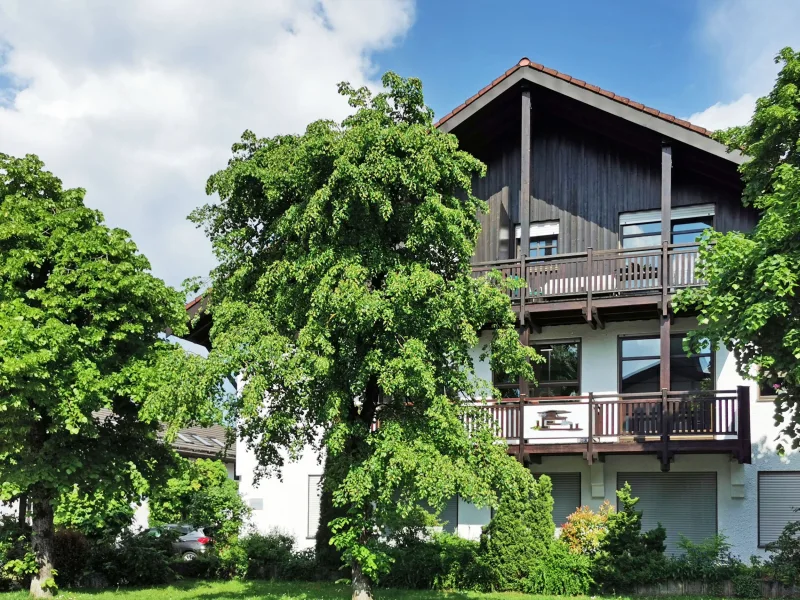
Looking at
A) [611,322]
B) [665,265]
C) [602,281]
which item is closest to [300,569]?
[611,322]

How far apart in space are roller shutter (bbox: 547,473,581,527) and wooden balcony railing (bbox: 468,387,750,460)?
5.14 feet

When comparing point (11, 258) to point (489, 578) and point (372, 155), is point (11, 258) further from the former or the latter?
point (489, 578)

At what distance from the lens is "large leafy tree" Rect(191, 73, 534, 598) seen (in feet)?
47.0

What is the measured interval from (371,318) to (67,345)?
634 cm

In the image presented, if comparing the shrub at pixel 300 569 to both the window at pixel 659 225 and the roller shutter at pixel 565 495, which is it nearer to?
the roller shutter at pixel 565 495

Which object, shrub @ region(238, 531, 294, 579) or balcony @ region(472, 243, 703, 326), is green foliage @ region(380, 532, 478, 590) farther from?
balcony @ region(472, 243, 703, 326)

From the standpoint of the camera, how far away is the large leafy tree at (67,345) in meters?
16.5

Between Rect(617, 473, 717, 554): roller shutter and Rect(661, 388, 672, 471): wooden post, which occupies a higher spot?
Rect(661, 388, 672, 471): wooden post

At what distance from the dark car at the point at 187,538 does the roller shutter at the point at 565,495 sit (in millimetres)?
9174

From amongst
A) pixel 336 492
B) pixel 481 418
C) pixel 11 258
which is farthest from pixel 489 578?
pixel 11 258

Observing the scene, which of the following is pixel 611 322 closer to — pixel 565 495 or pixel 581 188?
pixel 581 188

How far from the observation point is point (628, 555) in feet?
58.4

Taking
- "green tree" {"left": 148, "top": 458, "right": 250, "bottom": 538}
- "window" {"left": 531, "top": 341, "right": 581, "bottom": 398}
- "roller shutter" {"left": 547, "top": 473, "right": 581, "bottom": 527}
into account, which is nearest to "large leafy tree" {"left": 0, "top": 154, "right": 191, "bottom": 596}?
"green tree" {"left": 148, "top": 458, "right": 250, "bottom": 538}

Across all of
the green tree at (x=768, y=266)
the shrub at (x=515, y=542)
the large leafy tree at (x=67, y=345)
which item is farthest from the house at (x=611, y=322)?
the green tree at (x=768, y=266)
